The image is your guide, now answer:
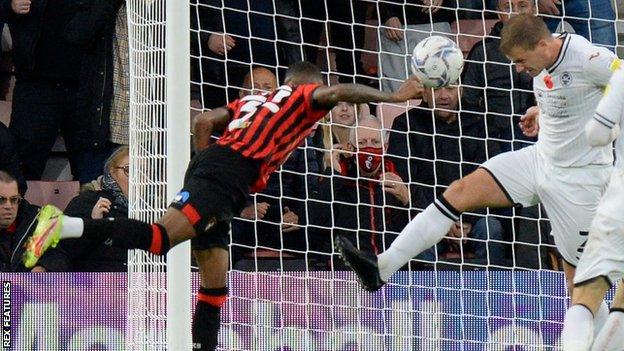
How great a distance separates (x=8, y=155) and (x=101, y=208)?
1.01 meters

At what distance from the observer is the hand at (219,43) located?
1068cm

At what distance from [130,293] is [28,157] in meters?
2.49

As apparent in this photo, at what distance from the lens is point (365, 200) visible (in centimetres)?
1068

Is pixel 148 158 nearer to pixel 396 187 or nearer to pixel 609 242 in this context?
pixel 396 187

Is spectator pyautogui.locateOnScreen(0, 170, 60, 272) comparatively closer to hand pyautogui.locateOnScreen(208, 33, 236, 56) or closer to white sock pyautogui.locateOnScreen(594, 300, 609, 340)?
hand pyautogui.locateOnScreen(208, 33, 236, 56)

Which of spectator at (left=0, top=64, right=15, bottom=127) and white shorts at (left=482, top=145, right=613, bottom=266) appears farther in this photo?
spectator at (left=0, top=64, right=15, bottom=127)

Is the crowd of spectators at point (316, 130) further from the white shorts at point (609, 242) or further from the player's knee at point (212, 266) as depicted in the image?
the white shorts at point (609, 242)

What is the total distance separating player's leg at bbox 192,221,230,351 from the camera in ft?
29.8

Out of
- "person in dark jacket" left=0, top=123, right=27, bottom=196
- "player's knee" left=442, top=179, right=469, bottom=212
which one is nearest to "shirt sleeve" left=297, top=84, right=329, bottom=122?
"player's knee" left=442, top=179, right=469, bottom=212

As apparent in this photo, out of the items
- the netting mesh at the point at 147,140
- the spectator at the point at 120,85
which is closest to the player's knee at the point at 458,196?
the netting mesh at the point at 147,140

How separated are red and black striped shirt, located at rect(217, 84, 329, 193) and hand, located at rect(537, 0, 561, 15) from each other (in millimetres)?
2666

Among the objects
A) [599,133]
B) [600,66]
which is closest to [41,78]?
[600,66]

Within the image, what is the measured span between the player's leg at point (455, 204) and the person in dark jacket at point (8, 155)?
3.37 meters

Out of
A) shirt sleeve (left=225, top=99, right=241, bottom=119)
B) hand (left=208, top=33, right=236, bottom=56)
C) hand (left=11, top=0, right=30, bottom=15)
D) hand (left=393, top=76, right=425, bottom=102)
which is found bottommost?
hand (left=393, top=76, right=425, bottom=102)
